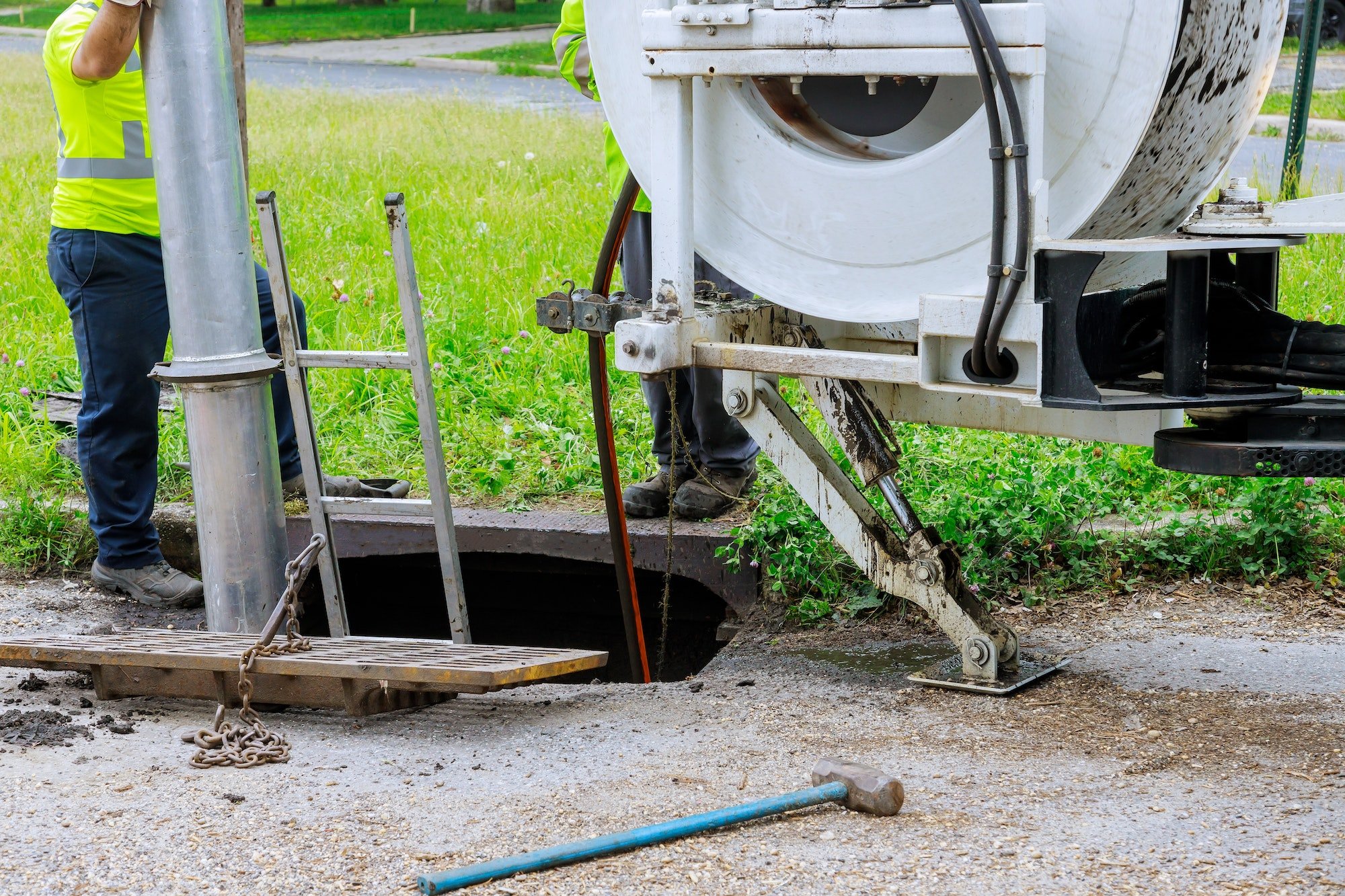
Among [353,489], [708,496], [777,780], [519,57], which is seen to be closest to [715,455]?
[708,496]

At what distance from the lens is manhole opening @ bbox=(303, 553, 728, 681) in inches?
178

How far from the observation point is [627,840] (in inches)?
91.4

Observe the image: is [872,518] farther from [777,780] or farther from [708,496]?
[708,496]

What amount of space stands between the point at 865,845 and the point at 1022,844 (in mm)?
259

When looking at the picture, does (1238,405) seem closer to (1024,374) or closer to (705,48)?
(1024,374)

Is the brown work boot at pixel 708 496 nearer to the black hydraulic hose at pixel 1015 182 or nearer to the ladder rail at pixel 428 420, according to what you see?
the ladder rail at pixel 428 420

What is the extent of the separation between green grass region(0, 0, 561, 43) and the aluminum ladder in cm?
1979

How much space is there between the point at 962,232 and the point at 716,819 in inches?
48.0

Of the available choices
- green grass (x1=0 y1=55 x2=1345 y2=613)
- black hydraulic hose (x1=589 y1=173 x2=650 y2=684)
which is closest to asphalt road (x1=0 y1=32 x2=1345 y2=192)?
green grass (x1=0 y1=55 x2=1345 y2=613)

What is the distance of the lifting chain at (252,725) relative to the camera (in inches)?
111

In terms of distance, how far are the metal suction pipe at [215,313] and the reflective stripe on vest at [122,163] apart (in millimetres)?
729

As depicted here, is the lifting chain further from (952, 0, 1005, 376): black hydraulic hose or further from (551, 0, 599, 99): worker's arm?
(551, 0, 599, 99): worker's arm

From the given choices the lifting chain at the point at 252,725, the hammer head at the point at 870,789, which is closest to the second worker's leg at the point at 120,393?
the lifting chain at the point at 252,725

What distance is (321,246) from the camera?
733 centimetres
